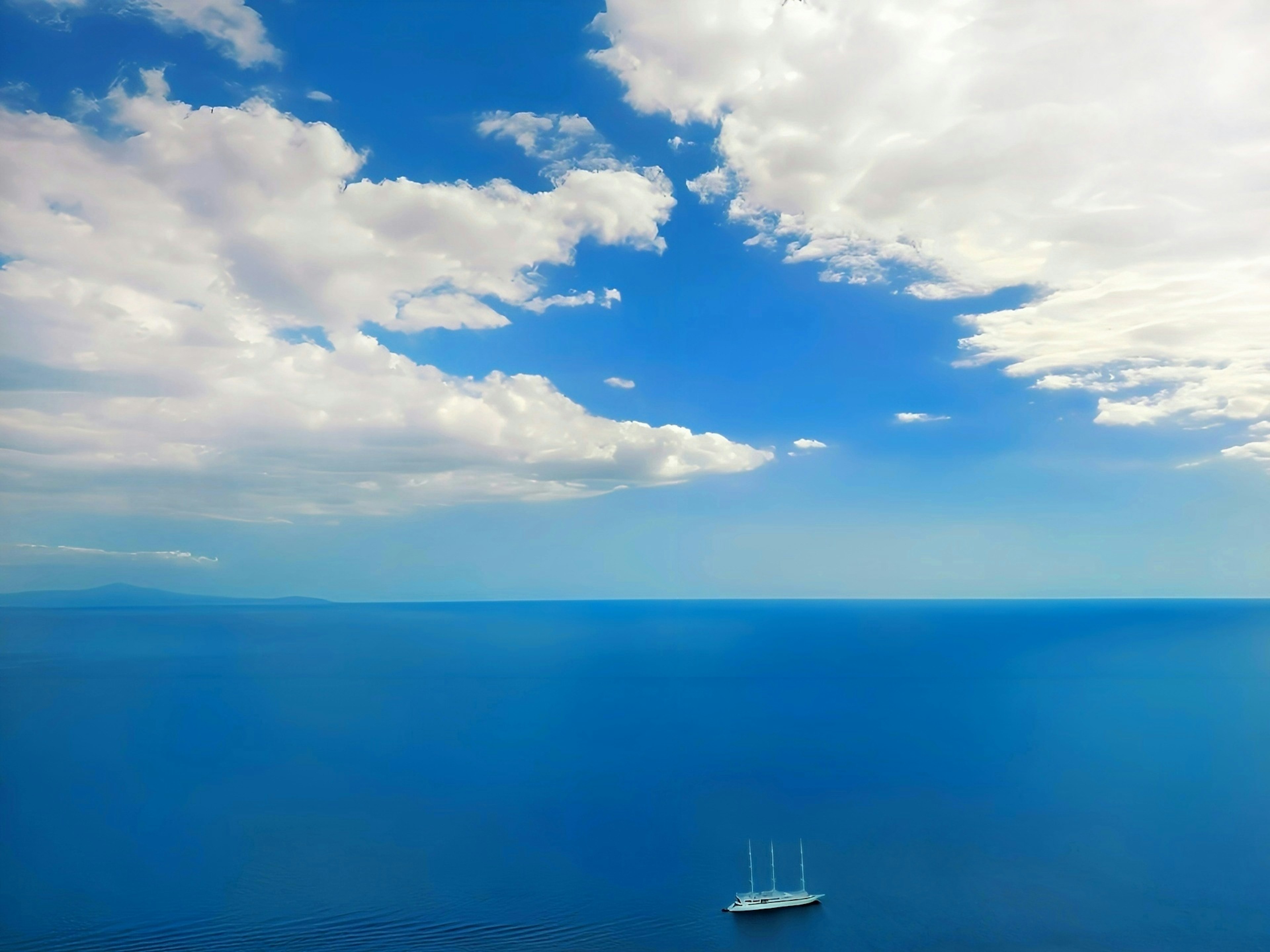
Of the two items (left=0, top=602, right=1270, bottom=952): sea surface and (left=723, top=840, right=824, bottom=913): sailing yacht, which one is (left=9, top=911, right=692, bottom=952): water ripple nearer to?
(left=0, top=602, right=1270, bottom=952): sea surface

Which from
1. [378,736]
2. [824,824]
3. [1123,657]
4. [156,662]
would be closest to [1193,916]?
[824,824]

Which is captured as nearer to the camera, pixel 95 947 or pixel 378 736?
pixel 95 947

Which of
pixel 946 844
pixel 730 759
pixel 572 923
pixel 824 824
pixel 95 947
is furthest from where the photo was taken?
pixel 730 759

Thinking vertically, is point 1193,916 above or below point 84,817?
below

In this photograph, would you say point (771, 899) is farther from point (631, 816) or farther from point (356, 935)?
point (356, 935)

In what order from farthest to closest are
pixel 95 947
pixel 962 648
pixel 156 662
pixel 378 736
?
1. pixel 962 648
2. pixel 156 662
3. pixel 378 736
4. pixel 95 947

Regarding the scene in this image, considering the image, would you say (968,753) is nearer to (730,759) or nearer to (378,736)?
(730,759)
